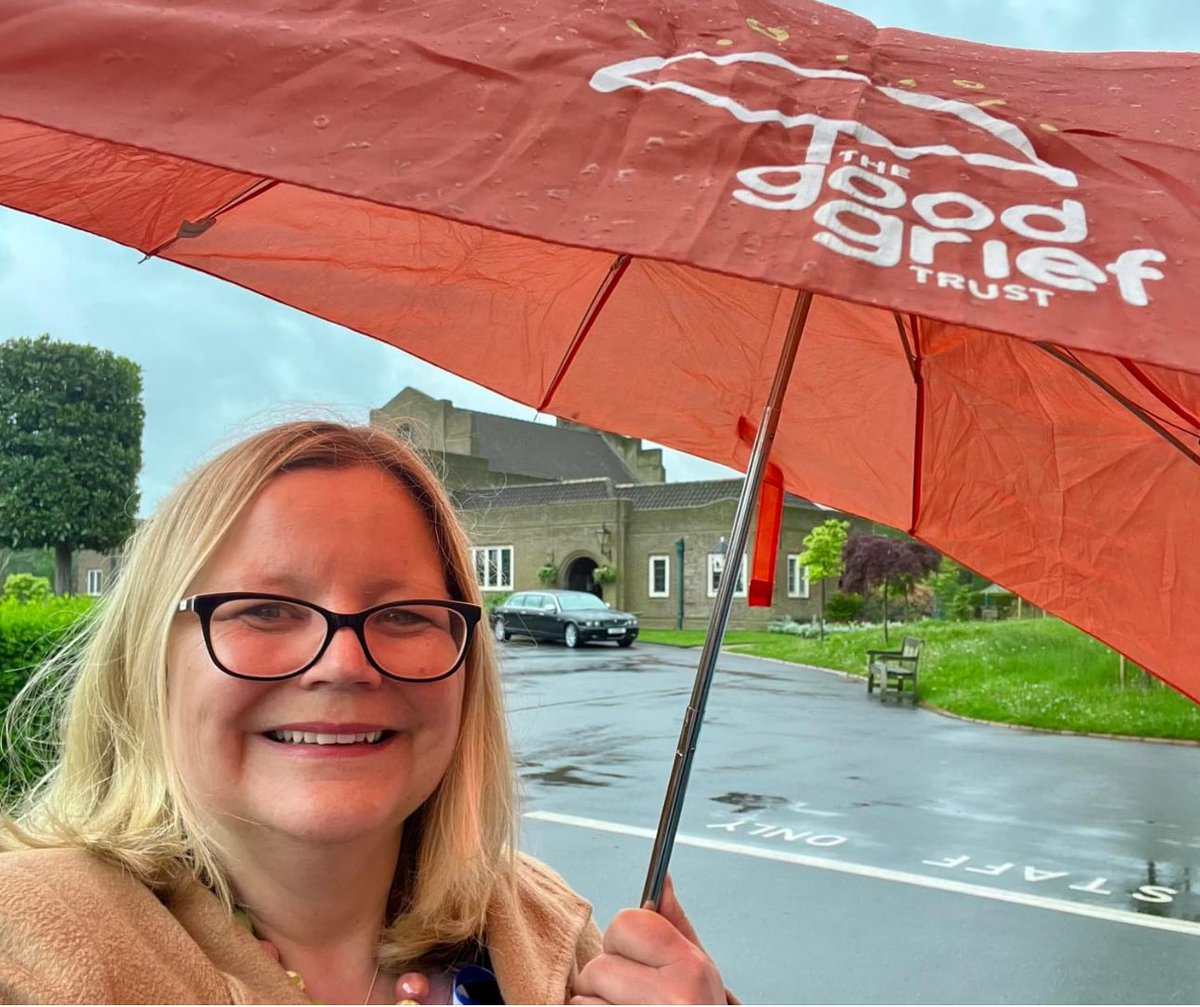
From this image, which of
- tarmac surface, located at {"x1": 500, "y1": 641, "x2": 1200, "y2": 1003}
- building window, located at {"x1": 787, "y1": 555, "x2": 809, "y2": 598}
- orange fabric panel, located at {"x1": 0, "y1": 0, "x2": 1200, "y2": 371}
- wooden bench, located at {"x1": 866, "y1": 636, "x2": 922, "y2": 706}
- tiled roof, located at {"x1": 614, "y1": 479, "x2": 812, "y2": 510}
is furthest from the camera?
tiled roof, located at {"x1": 614, "y1": 479, "x2": 812, "y2": 510}

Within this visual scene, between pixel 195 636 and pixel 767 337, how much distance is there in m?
1.51

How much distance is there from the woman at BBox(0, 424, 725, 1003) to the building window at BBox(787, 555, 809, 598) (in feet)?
120

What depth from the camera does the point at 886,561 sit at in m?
25.0

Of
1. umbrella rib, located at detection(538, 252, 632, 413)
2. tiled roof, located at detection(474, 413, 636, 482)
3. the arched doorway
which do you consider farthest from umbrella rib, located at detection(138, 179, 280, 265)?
tiled roof, located at detection(474, 413, 636, 482)

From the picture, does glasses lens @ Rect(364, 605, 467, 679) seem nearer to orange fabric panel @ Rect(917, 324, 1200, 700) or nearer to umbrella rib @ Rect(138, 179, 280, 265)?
umbrella rib @ Rect(138, 179, 280, 265)

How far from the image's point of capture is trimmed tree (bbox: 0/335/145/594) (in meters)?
33.1

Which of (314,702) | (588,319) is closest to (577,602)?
(588,319)

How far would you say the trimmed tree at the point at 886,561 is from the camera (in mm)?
24984

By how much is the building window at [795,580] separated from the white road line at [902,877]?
1178 inches

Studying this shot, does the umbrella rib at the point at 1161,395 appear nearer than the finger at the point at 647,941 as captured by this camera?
No

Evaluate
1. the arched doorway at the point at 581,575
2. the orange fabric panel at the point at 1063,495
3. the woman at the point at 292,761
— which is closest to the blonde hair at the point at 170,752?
the woman at the point at 292,761

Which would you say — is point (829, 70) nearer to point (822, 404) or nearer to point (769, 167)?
point (769, 167)

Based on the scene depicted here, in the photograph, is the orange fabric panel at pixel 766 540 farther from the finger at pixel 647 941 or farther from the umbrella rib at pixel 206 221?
the umbrella rib at pixel 206 221

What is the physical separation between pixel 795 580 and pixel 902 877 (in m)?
31.4
